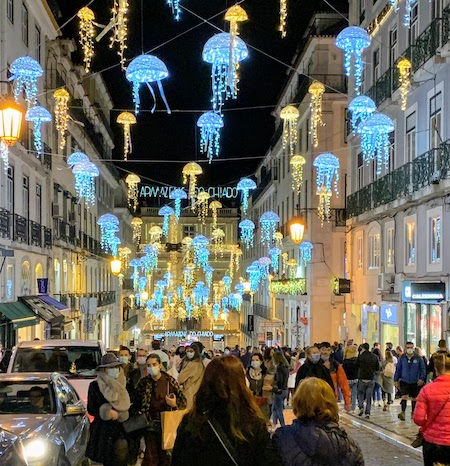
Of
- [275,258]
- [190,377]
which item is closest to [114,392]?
[190,377]

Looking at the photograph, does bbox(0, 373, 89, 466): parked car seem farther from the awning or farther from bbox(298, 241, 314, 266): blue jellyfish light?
bbox(298, 241, 314, 266): blue jellyfish light

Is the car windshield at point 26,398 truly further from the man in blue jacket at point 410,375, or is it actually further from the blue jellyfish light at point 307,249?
the blue jellyfish light at point 307,249

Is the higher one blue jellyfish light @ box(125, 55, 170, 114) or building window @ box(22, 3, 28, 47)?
building window @ box(22, 3, 28, 47)

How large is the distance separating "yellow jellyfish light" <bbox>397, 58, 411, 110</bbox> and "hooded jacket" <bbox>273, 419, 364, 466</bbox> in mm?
18608

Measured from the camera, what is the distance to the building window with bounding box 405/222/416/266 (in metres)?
23.7

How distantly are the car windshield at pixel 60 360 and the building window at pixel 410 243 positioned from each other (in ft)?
42.7

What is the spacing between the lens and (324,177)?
34719 millimetres

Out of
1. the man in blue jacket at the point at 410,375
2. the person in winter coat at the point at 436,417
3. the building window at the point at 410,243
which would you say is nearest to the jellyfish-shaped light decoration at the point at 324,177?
the building window at the point at 410,243

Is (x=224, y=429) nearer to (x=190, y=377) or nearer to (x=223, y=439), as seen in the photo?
(x=223, y=439)

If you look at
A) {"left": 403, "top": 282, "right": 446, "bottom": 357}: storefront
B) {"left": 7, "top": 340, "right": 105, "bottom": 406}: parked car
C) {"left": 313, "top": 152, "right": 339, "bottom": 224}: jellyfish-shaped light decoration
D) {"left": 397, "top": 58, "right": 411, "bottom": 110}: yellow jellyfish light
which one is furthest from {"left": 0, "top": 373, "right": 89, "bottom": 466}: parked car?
{"left": 313, "top": 152, "right": 339, "bottom": 224}: jellyfish-shaped light decoration

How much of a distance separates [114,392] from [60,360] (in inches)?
224

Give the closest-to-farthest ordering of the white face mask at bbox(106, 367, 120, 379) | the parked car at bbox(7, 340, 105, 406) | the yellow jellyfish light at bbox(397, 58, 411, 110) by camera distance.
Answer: the white face mask at bbox(106, 367, 120, 379)
the parked car at bbox(7, 340, 105, 406)
the yellow jellyfish light at bbox(397, 58, 411, 110)

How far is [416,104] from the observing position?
23312mm

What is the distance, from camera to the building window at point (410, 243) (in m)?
23.7
